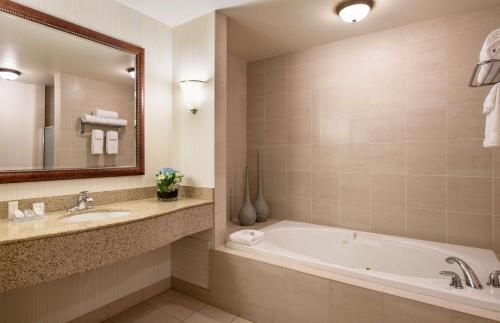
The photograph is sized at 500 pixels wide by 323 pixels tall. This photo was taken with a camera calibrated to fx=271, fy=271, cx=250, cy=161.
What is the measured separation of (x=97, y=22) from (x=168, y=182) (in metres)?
1.28

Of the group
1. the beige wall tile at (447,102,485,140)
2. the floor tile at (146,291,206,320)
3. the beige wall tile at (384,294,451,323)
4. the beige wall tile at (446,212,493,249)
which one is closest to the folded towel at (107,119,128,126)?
the floor tile at (146,291,206,320)

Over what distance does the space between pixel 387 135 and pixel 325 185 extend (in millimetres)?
742

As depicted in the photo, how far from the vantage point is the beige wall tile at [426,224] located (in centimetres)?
220

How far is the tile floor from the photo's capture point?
1.99 m

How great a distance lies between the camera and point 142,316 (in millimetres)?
2049

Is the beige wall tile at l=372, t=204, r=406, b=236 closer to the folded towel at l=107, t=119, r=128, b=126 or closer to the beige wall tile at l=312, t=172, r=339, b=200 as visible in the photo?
the beige wall tile at l=312, t=172, r=339, b=200

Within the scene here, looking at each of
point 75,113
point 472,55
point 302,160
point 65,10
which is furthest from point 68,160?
point 472,55

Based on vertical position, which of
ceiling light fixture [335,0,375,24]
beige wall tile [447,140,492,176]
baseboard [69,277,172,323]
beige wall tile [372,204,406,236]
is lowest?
baseboard [69,277,172,323]

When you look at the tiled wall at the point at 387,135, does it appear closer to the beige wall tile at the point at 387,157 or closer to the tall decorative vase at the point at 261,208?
the beige wall tile at the point at 387,157

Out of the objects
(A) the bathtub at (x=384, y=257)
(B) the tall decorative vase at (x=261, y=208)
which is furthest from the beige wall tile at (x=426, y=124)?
(B) the tall decorative vase at (x=261, y=208)

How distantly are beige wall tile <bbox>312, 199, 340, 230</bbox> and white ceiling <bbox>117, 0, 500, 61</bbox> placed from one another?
1.62 m

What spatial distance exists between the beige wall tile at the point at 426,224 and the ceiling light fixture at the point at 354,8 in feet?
5.35

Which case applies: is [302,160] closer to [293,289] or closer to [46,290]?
[293,289]

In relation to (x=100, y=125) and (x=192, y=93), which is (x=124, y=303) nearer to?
(x=100, y=125)
